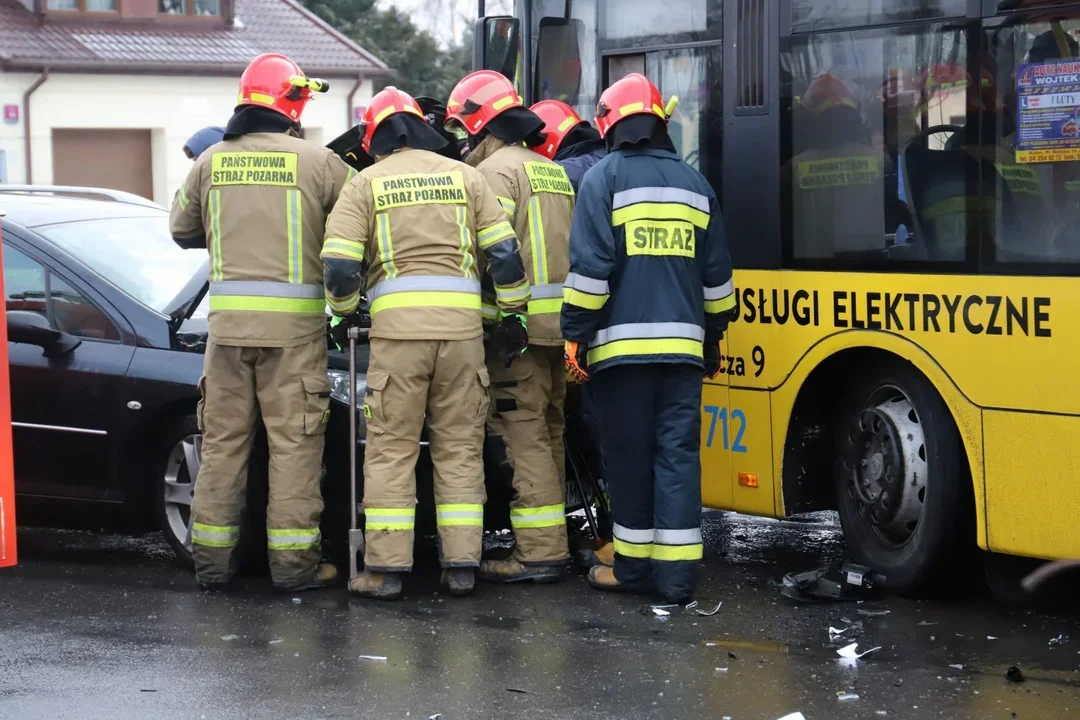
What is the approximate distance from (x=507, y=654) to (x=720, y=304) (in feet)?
5.65

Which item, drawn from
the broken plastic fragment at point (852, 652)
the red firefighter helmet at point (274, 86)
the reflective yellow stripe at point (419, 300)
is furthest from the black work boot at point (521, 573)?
the red firefighter helmet at point (274, 86)

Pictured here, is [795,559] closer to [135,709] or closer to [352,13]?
Result: [135,709]

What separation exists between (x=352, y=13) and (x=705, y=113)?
102ft

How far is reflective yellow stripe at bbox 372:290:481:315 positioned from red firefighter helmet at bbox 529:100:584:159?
4.00 ft

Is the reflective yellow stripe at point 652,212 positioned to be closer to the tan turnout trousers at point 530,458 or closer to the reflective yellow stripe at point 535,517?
the tan turnout trousers at point 530,458

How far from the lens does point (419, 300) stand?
247 inches

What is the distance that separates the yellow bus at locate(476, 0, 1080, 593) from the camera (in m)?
5.55

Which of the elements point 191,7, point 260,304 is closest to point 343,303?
point 260,304

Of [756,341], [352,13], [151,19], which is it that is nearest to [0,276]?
[756,341]

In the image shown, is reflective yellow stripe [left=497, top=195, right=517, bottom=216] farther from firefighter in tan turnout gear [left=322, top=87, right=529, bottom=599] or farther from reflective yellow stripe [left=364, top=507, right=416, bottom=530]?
reflective yellow stripe [left=364, top=507, right=416, bottom=530]

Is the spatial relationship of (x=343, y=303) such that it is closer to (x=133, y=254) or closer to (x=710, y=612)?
(x=133, y=254)

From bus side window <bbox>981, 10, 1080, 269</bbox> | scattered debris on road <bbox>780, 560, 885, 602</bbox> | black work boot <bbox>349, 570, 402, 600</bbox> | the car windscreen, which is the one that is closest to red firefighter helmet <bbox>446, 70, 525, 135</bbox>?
the car windscreen

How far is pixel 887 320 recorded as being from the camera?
609 cm

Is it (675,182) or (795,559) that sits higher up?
(675,182)
